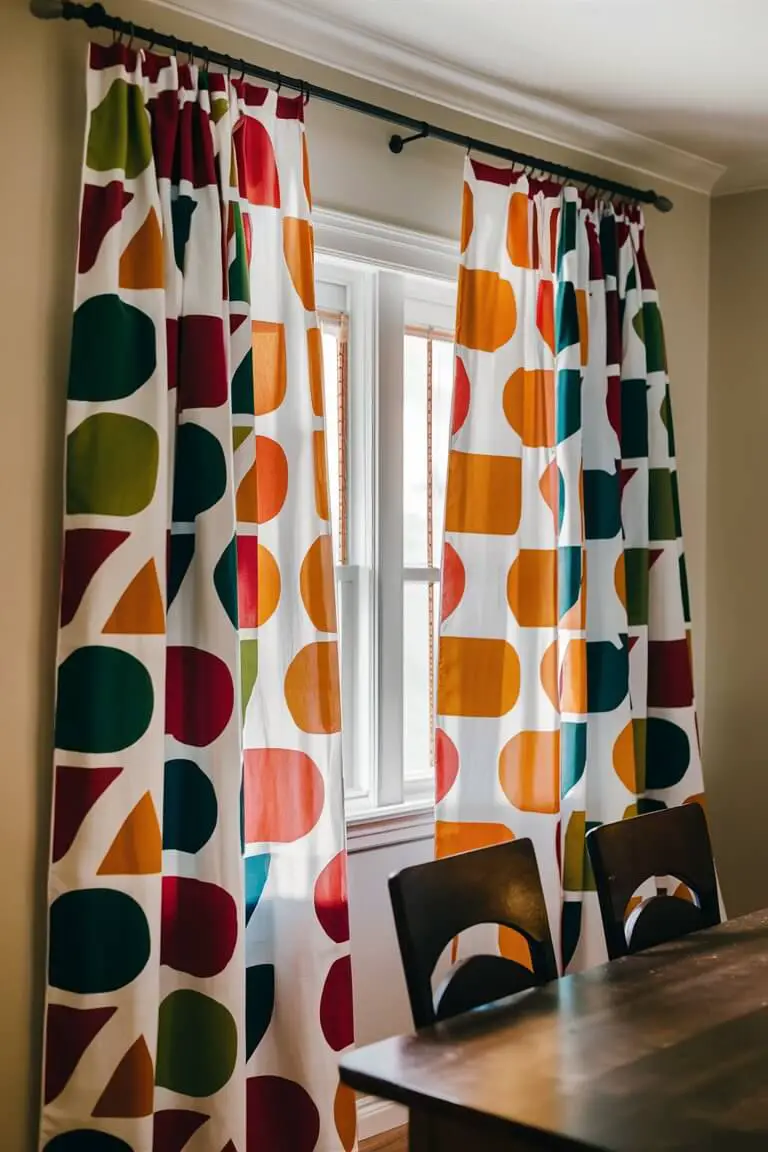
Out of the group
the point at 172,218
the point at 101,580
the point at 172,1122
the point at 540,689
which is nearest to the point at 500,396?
the point at 540,689

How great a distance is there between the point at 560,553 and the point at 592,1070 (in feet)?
6.28

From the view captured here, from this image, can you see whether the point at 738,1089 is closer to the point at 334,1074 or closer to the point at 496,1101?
the point at 496,1101

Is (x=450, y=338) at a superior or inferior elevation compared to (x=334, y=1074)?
superior

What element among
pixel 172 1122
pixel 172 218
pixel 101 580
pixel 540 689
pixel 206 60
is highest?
Result: pixel 206 60

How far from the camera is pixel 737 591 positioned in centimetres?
402

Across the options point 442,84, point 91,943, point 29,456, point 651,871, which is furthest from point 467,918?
point 442,84

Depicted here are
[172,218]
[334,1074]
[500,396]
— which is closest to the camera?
[172,218]

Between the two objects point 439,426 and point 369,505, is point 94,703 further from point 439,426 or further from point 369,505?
point 439,426

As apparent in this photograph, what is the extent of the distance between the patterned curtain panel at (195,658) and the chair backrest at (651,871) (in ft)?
2.31

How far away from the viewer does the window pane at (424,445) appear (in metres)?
3.39

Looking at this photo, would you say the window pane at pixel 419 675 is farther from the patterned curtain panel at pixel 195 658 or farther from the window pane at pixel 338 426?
the patterned curtain panel at pixel 195 658

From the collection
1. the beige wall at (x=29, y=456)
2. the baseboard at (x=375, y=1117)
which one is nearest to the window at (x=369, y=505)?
the baseboard at (x=375, y=1117)

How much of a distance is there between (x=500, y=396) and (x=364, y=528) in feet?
1.60

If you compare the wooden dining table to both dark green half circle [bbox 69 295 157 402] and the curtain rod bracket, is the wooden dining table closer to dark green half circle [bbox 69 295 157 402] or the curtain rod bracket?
dark green half circle [bbox 69 295 157 402]
